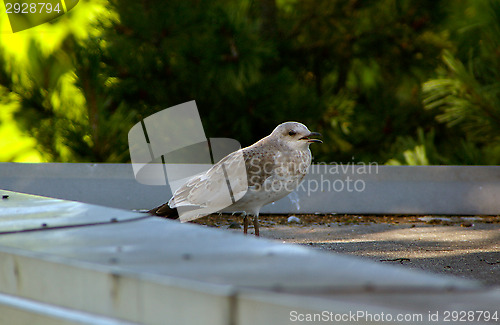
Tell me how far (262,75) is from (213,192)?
2.21m

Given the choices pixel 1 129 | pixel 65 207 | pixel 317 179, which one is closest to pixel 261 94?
pixel 317 179

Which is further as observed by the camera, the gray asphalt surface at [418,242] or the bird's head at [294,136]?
the bird's head at [294,136]

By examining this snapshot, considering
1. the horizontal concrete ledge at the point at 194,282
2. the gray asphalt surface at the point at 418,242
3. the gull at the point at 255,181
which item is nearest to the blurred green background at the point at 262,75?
the gray asphalt surface at the point at 418,242

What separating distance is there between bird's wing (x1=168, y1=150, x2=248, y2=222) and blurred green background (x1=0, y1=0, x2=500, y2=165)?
6.20 ft

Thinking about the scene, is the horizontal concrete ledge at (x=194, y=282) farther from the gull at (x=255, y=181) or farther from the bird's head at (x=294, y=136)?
the bird's head at (x=294, y=136)

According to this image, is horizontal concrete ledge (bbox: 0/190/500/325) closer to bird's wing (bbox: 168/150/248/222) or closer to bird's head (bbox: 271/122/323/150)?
bird's wing (bbox: 168/150/248/222)

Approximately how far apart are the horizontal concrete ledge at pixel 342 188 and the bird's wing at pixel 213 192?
0.97 metres

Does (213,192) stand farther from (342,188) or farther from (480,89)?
(480,89)

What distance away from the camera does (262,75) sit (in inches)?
205

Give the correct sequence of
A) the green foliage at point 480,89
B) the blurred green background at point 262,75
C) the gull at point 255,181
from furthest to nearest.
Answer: the blurred green background at point 262,75
the green foliage at point 480,89
the gull at point 255,181

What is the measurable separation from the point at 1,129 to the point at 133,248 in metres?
4.13

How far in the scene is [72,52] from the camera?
5.28m

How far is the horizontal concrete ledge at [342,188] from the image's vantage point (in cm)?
415

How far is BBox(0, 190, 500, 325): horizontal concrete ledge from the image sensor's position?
111 cm
